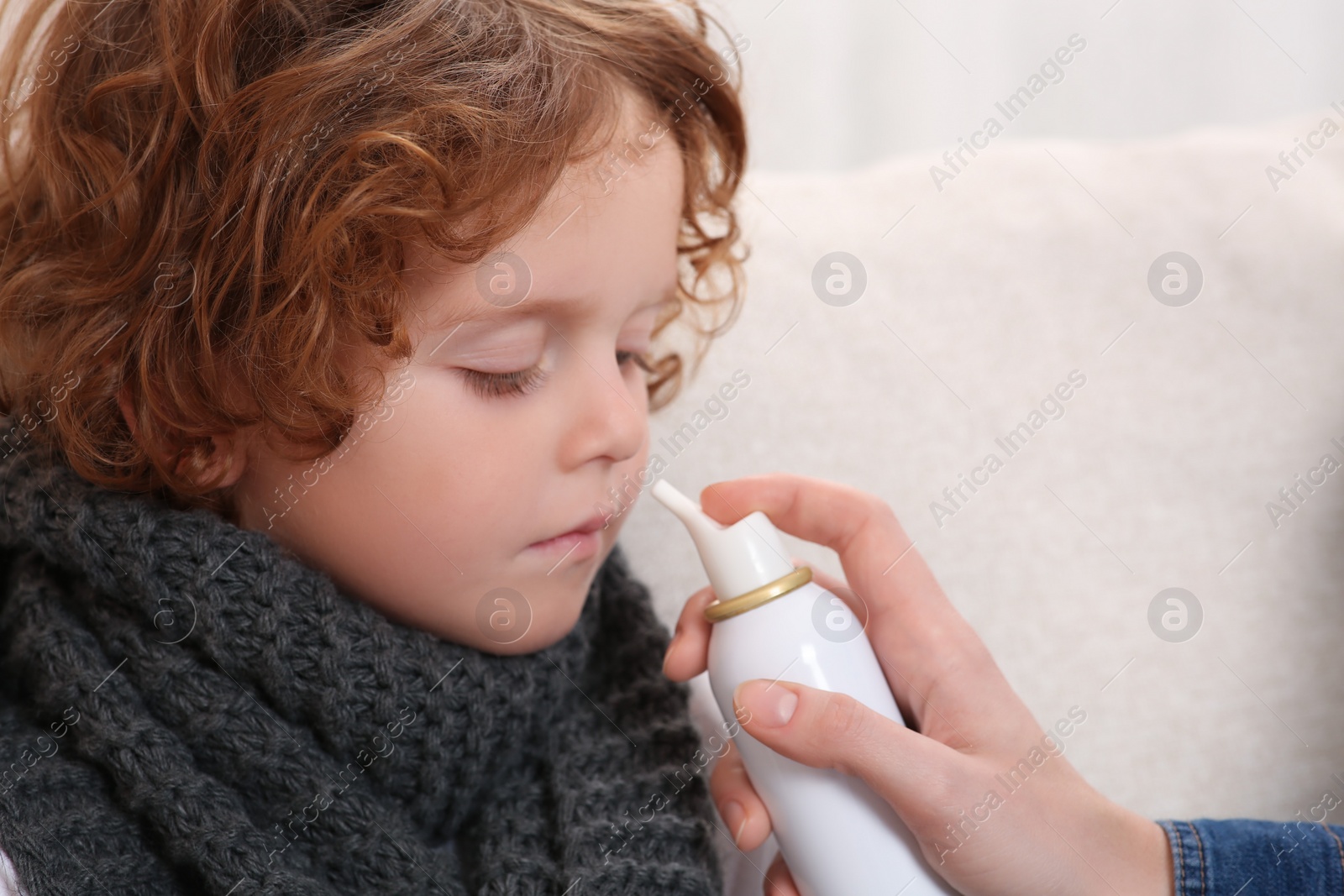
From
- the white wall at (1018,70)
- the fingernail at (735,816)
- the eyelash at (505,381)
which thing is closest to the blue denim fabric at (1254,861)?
the fingernail at (735,816)

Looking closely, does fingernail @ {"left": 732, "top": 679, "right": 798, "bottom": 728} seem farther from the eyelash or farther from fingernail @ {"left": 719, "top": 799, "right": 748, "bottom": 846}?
the eyelash

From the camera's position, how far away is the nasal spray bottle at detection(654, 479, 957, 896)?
0.74 meters

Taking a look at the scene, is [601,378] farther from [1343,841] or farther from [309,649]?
[1343,841]

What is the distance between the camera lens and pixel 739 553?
0.76 m

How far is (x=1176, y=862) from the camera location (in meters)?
0.83

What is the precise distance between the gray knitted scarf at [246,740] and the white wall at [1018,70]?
1.16 meters

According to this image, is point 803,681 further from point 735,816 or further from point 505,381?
point 505,381

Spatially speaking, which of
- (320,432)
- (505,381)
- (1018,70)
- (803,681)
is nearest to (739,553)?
(803,681)

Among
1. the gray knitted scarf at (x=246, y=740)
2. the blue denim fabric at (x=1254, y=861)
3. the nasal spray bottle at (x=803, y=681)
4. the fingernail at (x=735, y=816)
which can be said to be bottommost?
the gray knitted scarf at (x=246, y=740)

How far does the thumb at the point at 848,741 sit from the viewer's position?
715 millimetres

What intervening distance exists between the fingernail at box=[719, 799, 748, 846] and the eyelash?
0.35 metres

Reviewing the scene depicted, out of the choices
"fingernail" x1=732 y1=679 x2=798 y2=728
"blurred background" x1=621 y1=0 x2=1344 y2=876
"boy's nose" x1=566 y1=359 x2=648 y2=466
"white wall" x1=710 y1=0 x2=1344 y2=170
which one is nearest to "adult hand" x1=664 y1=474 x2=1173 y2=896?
"fingernail" x1=732 y1=679 x2=798 y2=728

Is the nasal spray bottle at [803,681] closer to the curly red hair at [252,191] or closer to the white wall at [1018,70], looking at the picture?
the curly red hair at [252,191]

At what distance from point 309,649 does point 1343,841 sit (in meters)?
0.82
